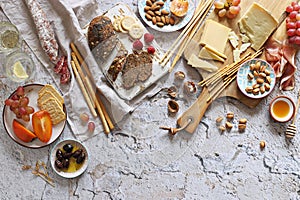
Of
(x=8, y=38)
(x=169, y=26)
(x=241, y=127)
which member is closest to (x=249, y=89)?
(x=241, y=127)

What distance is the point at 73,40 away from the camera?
7.78 ft

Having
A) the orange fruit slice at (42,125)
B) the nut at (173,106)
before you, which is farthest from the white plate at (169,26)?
the orange fruit slice at (42,125)

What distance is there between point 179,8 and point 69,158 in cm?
67

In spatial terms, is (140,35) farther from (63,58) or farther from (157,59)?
(63,58)

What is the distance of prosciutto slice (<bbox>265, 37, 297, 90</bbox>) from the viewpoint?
2.35 meters

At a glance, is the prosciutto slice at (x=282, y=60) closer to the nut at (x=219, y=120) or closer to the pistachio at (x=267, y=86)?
the pistachio at (x=267, y=86)

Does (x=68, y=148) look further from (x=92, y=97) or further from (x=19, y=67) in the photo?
(x=19, y=67)

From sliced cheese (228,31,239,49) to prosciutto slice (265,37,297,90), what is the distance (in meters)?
0.11

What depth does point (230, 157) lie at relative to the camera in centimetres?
236

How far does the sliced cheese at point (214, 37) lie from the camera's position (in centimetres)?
236

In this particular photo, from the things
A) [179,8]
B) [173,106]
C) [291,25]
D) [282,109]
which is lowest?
[173,106]

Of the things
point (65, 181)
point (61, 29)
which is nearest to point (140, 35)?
point (61, 29)

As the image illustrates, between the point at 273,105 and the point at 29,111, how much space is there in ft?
2.86

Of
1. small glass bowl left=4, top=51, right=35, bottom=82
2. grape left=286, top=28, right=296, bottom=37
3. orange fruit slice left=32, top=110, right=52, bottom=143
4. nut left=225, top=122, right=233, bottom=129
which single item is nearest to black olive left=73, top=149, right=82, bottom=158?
orange fruit slice left=32, top=110, right=52, bottom=143
